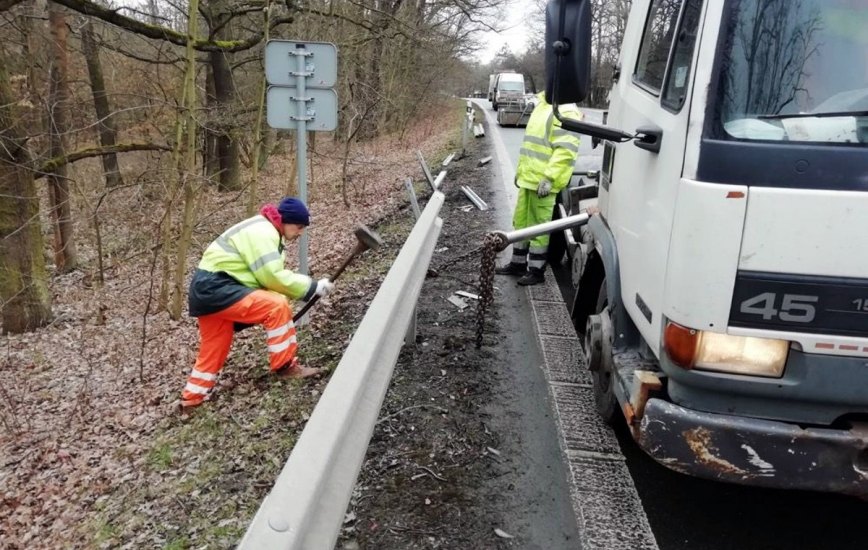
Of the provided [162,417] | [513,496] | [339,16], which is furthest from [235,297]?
[339,16]

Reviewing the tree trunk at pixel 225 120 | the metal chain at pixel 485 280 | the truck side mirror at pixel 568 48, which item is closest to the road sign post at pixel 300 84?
the metal chain at pixel 485 280

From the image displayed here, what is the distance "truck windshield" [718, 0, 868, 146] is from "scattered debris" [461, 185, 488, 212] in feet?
21.6

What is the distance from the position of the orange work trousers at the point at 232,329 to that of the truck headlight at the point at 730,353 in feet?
9.60

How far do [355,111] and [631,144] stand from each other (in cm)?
1062

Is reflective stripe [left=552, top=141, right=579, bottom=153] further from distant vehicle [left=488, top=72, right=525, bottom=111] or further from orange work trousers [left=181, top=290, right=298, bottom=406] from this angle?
distant vehicle [left=488, top=72, right=525, bottom=111]

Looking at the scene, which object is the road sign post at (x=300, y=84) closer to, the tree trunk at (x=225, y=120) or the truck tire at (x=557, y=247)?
the truck tire at (x=557, y=247)

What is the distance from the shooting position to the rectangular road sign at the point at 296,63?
4938 mm

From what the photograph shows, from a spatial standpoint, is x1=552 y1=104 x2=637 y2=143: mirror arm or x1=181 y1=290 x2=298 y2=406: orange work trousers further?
x1=181 y1=290 x2=298 y2=406: orange work trousers

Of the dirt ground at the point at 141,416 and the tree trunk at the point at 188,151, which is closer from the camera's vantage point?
the dirt ground at the point at 141,416

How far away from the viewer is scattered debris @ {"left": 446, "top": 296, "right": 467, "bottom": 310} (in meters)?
5.14

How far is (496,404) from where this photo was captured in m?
3.60

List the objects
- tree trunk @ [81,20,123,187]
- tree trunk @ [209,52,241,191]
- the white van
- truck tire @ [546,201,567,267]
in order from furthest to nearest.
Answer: the white van
tree trunk @ [81,20,123,187]
tree trunk @ [209,52,241,191]
truck tire @ [546,201,567,267]

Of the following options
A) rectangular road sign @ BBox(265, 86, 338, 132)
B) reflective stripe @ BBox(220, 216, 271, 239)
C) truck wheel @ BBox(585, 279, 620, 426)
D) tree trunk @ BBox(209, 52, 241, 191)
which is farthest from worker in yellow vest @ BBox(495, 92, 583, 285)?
tree trunk @ BBox(209, 52, 241, 191)

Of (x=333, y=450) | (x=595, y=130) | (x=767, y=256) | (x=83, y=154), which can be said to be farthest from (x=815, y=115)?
(x=83, y=154)
